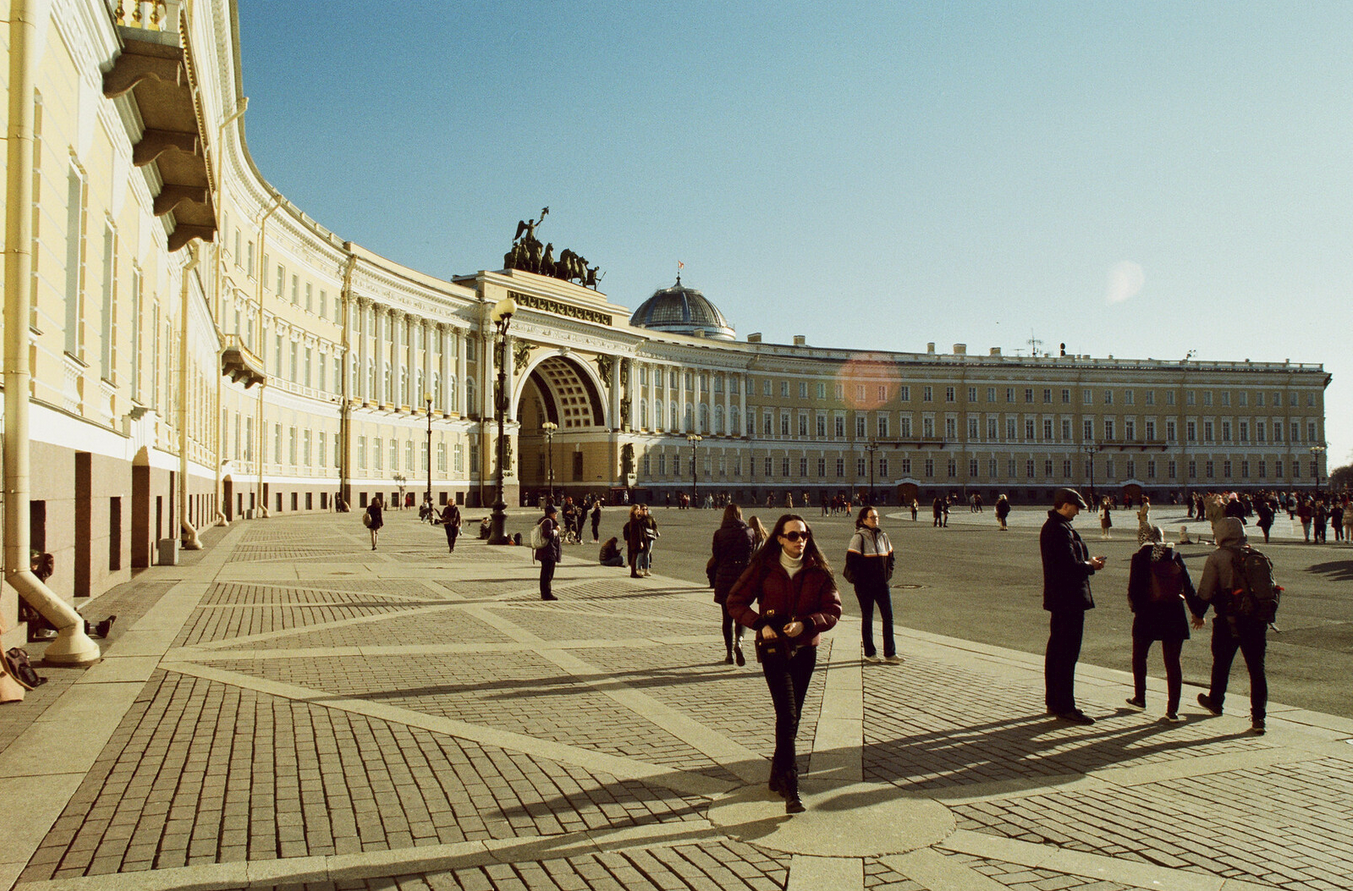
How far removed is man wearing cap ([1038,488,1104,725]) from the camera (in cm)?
856

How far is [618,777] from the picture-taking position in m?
6.70

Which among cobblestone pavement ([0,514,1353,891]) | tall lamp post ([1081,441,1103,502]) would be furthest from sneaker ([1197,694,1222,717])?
tall lamp post ([1081,441,1103,502])

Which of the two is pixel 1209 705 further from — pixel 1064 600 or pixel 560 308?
pixel 560 308

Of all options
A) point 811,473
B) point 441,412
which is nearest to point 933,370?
point 811,473

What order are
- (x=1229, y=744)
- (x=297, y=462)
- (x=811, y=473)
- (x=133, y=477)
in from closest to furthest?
(x=1229, y=744) → (x=133, y=477) → (x=297, y=462) → (x=811, y=473)

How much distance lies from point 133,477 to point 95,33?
360 inches

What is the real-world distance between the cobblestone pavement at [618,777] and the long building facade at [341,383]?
3573mm

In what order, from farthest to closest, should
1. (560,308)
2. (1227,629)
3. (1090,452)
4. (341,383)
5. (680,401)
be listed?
(1090,452), (680,401), (560,308), (341,383), (1227,629)

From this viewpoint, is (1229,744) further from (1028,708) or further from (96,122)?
(96,122)

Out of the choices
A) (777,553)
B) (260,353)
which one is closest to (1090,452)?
(260,353)

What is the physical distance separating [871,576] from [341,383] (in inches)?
2251

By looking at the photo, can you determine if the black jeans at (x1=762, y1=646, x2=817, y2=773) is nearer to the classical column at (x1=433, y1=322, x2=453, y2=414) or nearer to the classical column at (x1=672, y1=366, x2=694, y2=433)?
the classical column at (x1=433, y1=322, x2=453, y2=414)

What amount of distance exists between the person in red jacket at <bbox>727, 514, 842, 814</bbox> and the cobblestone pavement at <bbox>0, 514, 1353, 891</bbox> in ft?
1.31

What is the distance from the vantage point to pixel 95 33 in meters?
13.0
